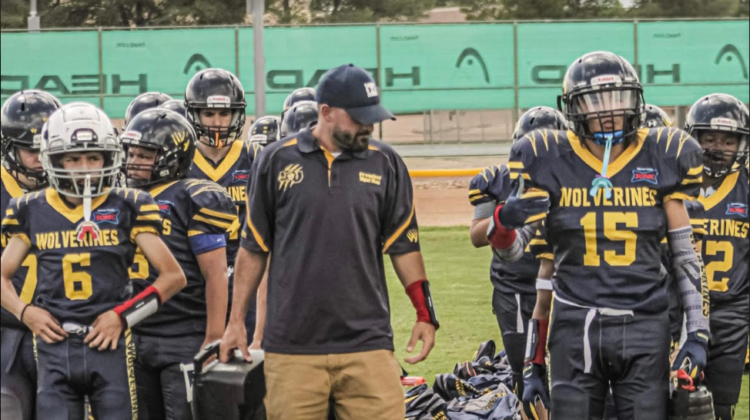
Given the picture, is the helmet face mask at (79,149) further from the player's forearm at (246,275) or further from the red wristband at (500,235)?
the red wristband at (500,235)

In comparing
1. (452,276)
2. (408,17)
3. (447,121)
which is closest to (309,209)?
(452,276)

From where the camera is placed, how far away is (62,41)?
25141mm

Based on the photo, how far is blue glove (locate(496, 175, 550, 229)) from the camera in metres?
4.84

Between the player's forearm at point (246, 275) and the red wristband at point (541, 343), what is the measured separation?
4.47ft

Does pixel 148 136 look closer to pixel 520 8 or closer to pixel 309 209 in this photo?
pixel 309 209

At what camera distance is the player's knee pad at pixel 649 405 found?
16.1 ft

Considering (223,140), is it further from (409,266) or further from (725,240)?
(725,240)

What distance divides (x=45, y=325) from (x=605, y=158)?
237 centimetres

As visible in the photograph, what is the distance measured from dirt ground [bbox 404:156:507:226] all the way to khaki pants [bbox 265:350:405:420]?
44.6ft

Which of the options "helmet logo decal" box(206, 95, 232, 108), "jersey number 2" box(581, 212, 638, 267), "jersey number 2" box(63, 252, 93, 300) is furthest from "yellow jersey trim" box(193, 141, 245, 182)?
"jersey number 2" box(581, 212, 638, 267)

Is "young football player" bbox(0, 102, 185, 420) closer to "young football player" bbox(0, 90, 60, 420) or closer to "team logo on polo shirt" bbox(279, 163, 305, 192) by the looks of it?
"young football player" bbox(0, 90, 60, 420)

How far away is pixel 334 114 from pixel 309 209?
1.34 ft

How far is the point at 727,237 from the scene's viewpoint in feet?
21.8

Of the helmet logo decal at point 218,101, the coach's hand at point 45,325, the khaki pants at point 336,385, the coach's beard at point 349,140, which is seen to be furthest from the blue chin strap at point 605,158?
the helmet logo decal at point 218,101
